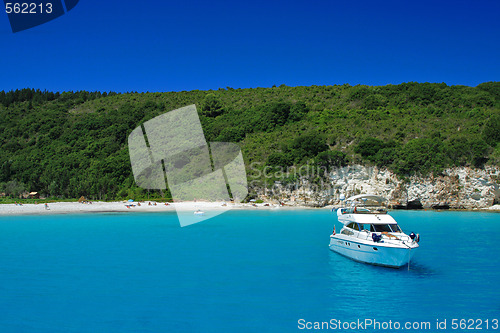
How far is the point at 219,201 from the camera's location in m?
58.9

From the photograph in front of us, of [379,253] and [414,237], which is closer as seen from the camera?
[379,253]

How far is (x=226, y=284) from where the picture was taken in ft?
50.7

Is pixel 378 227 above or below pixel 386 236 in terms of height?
above

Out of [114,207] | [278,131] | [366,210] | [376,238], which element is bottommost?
[114,207]

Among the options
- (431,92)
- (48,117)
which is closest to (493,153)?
(431,92)

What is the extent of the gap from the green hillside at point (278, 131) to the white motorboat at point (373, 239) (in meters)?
36.6

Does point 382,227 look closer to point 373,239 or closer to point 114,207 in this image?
point 373,239

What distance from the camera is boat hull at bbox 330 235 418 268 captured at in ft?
54.0

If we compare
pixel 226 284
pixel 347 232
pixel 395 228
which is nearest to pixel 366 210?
pixel 347 232

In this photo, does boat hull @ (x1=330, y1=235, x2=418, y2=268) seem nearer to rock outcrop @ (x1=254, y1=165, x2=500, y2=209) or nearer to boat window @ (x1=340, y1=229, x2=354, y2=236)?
boat window @ (x1=340, y1=229, x2=354, y2=236)

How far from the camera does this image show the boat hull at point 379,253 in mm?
16469

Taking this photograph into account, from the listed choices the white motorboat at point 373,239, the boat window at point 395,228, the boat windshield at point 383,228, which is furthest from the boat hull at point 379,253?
the boat window at point 395,228

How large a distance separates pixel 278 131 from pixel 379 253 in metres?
56.6

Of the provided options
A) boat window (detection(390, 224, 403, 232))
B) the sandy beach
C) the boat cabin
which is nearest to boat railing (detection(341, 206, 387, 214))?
the boat cabin
